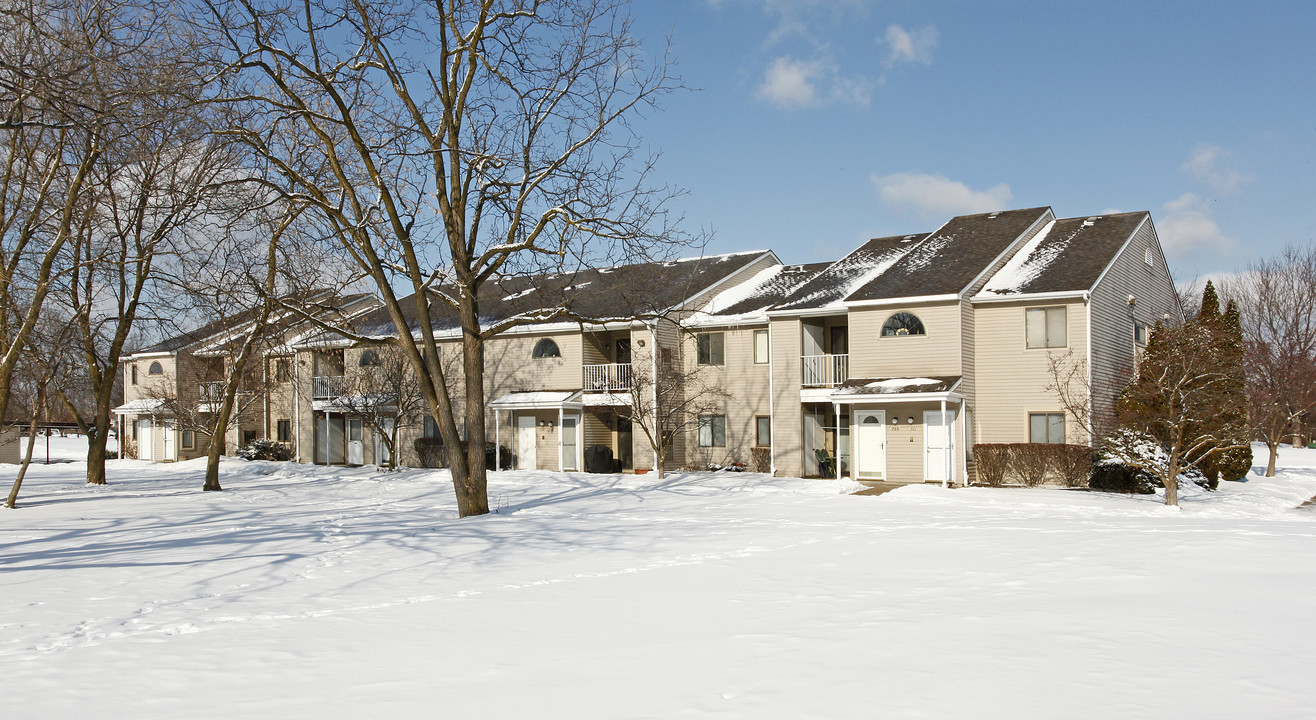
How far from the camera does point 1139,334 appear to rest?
2875 centimetres

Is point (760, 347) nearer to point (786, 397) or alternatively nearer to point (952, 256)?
point (786, 397)

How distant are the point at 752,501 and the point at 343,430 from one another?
2266cm

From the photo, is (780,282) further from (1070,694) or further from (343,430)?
(1070,694)

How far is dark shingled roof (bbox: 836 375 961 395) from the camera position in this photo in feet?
81.1

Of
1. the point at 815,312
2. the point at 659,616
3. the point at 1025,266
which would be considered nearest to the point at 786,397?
the point at 815,312

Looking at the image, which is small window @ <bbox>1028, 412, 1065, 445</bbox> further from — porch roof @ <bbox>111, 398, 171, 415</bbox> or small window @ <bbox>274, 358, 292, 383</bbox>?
porch roof @ <bbox>111, 398, 171, 415</bbox>

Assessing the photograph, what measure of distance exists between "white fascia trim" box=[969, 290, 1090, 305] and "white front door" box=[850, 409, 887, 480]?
4007mm

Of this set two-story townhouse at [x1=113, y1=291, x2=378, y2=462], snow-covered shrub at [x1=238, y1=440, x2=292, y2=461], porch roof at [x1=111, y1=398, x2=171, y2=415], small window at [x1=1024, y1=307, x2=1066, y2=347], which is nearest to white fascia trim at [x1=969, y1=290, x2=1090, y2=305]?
small window at [x1=1024, y1=307, x2=1066, y2=347]

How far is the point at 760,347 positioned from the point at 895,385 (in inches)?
220

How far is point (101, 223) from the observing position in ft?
76.2

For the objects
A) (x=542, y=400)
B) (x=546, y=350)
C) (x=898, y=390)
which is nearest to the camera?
→ (x=898, y=390)

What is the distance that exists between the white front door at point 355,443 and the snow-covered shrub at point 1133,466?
26.5 metres

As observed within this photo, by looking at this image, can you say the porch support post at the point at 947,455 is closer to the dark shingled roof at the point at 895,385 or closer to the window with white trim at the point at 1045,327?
the dark shingled roof at the point at 895,385

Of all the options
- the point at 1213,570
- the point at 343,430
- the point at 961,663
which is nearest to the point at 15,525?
the point at 961,663
